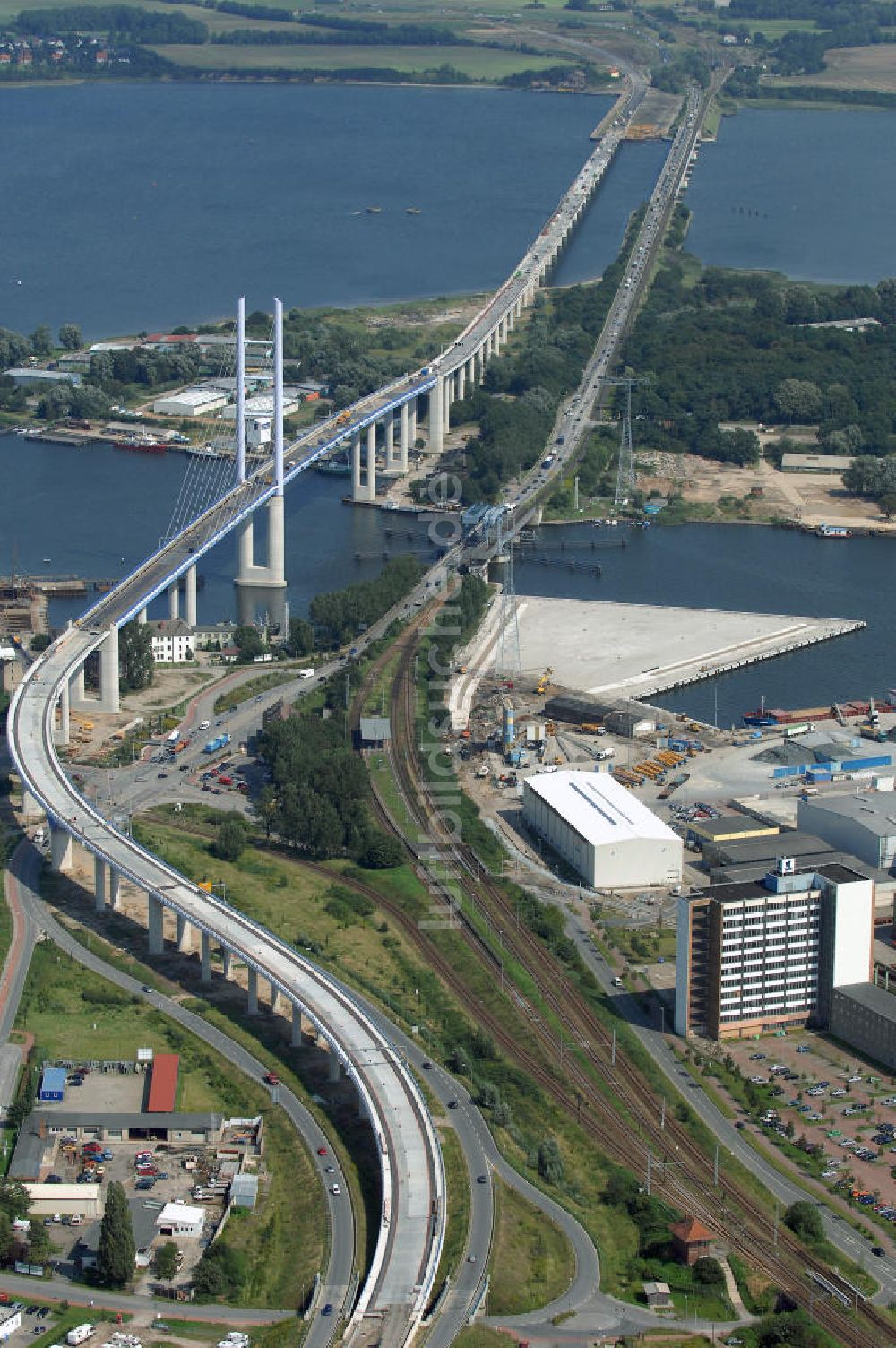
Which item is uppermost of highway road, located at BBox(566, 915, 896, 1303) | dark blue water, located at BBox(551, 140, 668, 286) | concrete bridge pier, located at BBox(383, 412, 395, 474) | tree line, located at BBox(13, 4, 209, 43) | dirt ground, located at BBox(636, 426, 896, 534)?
tree line, located at BBox(13, 4, 209, 43)

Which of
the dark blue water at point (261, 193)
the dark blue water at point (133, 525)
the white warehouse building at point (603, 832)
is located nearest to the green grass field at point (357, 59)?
the dark blue water at point (261, 193)

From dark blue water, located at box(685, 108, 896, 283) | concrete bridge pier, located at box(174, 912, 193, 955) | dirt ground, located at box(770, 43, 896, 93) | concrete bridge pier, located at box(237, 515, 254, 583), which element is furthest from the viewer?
dirt ground, located at box(770, 43, 896, 93)

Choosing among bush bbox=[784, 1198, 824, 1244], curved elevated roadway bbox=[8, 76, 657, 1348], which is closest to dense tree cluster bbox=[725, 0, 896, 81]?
curved elevated roadway bbox=[8, 76, 657, 1348]

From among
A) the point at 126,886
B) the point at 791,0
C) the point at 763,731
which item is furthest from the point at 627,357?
the point at 791,0

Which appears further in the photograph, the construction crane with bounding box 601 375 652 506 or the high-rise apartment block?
the construction crane with bounding box 601 375 652 506

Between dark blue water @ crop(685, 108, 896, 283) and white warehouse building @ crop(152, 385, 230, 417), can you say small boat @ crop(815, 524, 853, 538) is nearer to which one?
white warehouse building @ crop(152, 385, 230, 417)

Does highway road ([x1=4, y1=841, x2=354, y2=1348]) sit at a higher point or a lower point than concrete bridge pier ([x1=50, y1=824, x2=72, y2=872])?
lower

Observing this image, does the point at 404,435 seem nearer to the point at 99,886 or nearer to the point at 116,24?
the point at 99,886
